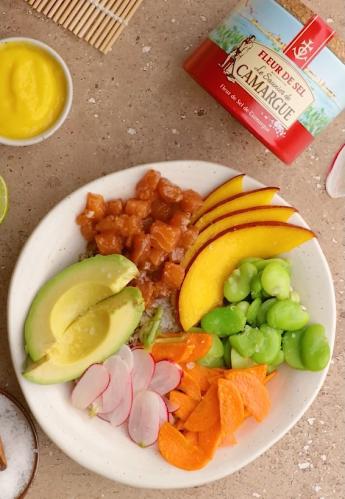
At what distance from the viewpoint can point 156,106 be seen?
1.43 m

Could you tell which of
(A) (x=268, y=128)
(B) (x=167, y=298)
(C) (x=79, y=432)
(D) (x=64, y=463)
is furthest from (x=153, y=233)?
(D) (x=64, y=463)

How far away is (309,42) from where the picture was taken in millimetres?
1234

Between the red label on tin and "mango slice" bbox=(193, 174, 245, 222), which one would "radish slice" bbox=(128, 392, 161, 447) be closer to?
"mango slice" bbox=(193, 174, 245, 222)

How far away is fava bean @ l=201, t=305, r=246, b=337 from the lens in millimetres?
1326

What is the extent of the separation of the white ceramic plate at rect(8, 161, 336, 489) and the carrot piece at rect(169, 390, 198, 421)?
0.08m

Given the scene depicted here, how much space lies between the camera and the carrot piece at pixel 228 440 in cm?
133

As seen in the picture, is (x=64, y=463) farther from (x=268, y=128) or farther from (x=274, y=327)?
(x=268, y=128)

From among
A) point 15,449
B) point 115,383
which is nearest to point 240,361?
point 115,383

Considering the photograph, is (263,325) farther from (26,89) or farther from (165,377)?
(26,89)

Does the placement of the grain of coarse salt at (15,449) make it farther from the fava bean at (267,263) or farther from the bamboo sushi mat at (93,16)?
the bamboo sushi mat at (93,16)

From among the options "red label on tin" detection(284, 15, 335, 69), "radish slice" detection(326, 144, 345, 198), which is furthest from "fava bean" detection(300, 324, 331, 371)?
"red label on tin" detection(284, 15, 335, 69)

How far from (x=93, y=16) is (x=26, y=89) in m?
0.23

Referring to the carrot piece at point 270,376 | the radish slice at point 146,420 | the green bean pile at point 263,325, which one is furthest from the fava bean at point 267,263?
the radish slice at point 146,420

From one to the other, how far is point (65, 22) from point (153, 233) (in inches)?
18.4
